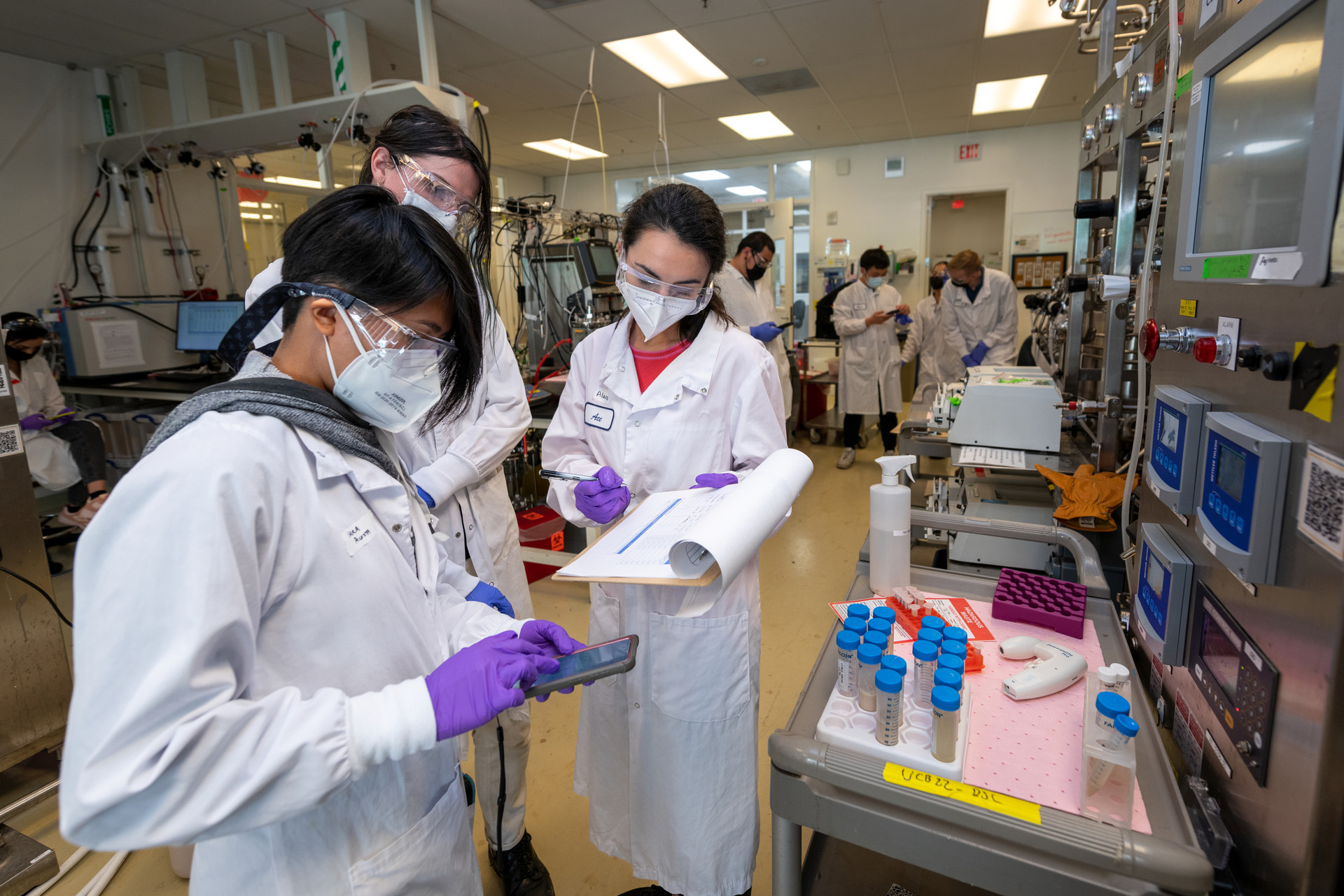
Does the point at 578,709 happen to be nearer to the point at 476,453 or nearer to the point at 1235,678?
the point at 476,453

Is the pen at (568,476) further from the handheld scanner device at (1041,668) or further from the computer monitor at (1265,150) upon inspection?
the computer monitor at (1265,150)

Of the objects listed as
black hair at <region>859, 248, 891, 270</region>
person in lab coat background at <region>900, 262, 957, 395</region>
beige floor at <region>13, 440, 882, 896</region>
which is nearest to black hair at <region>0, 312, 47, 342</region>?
beige floor at <region>13, 440, 882, 896</region>

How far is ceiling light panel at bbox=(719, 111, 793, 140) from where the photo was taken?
5.91 meters

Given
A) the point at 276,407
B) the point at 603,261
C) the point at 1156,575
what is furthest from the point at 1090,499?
the point at 603,261

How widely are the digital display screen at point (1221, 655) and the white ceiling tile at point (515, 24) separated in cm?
394

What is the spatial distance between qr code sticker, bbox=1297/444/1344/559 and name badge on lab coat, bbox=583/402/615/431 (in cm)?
105

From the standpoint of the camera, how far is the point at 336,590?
697mm

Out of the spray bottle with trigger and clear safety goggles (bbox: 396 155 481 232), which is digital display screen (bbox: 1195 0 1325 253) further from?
clear safety goggles (bbox: 396 155 481 232)

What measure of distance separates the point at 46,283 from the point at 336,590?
4.91 meters

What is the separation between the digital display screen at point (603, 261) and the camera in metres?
3.49

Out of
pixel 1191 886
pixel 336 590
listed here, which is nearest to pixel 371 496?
pixel 336 590

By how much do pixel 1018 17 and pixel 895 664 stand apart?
4.43 m

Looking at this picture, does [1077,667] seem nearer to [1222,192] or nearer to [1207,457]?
[1207,457]

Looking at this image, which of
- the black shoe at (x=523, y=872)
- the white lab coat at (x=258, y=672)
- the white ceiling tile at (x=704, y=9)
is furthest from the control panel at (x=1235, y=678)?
the white ceiling tile at (x=704, y=9)
